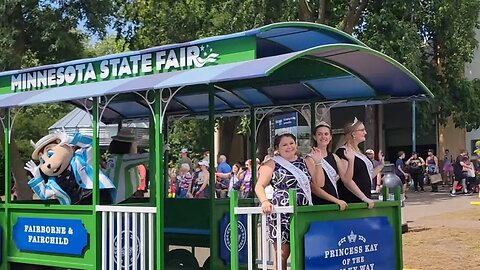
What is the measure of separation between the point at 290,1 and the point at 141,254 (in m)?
15.4

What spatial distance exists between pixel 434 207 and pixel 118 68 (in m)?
14.0

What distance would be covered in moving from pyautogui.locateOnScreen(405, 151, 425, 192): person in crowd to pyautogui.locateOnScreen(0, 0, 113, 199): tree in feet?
39.8

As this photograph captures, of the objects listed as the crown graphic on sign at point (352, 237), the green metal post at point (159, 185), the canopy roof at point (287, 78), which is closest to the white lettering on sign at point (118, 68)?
the canopy roof at point (287, 78)

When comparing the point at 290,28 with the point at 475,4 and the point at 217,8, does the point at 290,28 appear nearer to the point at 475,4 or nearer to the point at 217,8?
the point at 217,8

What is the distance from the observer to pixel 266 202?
5898 mm

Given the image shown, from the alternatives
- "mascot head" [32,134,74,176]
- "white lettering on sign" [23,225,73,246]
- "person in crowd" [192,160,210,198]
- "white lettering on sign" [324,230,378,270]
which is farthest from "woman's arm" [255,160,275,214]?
"person in crowd" [192,160,210,198]

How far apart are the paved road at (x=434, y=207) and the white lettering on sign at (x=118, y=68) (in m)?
9.19

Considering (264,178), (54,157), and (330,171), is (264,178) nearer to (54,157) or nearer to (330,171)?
(330,171)

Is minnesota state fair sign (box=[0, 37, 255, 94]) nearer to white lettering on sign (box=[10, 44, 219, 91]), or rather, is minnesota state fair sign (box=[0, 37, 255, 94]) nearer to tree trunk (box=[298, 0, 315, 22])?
white lettering on sign (box=[10, 44, 219, 91])

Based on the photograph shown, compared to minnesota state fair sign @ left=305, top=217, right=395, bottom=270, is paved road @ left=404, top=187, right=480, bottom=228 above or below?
below

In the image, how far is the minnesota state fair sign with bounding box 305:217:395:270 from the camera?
6090 mm

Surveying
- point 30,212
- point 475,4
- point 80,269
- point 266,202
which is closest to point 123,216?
point 80,269

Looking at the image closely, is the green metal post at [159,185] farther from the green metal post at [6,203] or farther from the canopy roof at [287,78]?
the green metal post at [6,203]

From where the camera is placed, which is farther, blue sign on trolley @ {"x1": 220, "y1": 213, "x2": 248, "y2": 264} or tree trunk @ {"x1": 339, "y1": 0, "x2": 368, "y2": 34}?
tree trunk @ {"x1": 339, "y1": 0, "x2": 368, "y2": 34}
